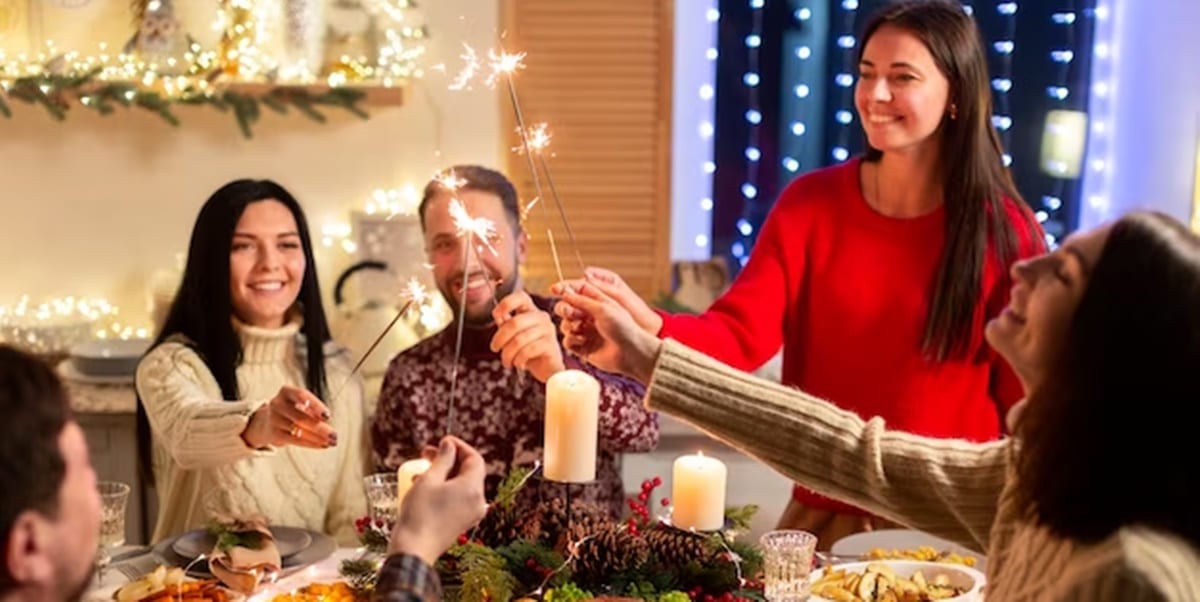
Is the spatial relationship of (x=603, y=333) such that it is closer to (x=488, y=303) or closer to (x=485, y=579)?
(x=485, y=579)

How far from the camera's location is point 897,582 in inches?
77.5

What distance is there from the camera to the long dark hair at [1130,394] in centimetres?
120

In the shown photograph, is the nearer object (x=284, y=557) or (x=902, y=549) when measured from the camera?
(x=284, y=557)

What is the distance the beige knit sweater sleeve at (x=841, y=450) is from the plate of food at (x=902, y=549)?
0.36m

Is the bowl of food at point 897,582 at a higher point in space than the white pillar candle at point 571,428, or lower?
lower

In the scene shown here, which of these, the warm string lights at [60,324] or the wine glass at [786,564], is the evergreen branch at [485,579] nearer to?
the wine glass at [786,564]

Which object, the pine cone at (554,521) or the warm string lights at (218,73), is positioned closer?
the pine cone at (554,521)

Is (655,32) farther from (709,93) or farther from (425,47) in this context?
(425,47)

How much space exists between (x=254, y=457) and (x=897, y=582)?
1.17 m

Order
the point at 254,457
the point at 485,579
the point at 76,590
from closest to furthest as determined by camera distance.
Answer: the point at 76,590 < the point at 485,579 < the point at 254,457

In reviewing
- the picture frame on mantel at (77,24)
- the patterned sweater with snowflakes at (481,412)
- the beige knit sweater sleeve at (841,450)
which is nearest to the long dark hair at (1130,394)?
the beige knit sweater sleeve at (841,450)

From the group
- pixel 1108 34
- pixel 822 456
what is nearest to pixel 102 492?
pixel 822 456

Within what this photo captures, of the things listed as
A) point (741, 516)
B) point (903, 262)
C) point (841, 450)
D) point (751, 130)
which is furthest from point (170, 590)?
point (751, 130)

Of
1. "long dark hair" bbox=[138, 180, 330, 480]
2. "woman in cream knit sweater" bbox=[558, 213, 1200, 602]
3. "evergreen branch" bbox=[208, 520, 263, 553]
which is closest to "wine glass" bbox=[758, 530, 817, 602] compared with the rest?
"woman in cream knit sweater" bbox=[558, 213, 1200, 602]
